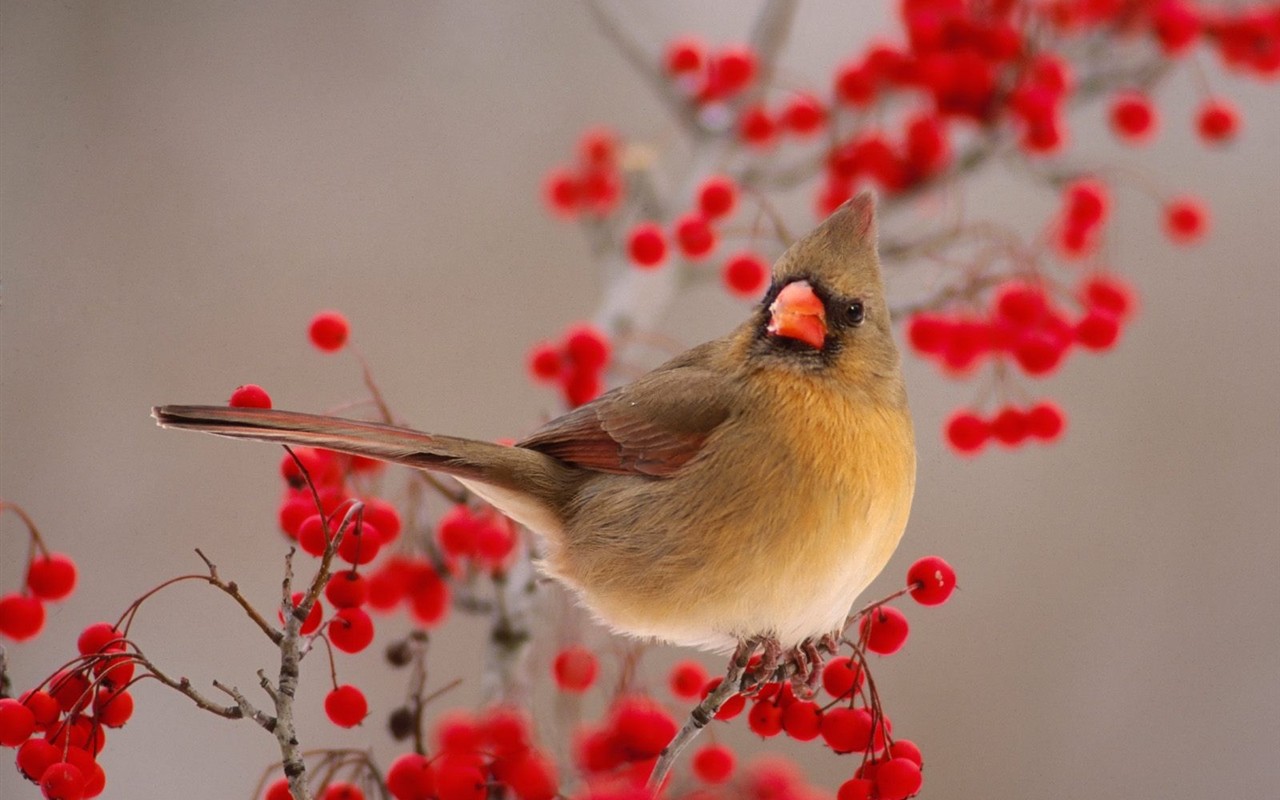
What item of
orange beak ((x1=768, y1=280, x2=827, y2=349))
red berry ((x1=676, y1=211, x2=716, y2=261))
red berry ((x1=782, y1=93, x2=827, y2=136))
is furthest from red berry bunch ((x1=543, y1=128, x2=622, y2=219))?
orange beak ((x1=768, y1=280, x2=827, y2=349))

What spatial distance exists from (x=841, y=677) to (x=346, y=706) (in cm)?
54

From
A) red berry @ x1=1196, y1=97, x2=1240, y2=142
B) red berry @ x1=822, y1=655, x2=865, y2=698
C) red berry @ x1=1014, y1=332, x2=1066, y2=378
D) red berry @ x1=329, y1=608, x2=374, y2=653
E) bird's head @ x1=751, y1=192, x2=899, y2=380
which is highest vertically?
red berry @ x1=1196, y1=97, x2=1240, y2=142

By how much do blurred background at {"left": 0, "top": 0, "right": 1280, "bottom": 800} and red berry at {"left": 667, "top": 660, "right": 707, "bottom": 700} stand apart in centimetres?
17

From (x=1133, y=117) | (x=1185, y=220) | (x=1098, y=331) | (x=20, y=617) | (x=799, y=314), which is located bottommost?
(x=20, y=617)

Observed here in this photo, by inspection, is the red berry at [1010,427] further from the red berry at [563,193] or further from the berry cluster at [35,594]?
the berry cluster at [35,594]

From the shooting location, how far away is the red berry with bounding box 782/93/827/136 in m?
2.41

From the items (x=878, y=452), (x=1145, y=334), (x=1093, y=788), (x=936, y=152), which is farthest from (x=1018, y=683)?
(x=878, y=452)

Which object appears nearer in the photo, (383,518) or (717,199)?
(383,518)

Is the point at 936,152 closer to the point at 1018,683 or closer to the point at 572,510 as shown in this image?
the point at 572,510

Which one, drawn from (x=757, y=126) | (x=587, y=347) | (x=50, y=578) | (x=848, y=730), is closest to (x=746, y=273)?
(x=587, y=347)

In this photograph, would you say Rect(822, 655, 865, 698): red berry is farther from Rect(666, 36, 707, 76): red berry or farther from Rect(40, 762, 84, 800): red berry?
Rect(666, 36, 707, 76): red berry

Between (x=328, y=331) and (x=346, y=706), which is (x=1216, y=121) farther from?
(x=346, y=706)

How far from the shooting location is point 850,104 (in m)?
2.38

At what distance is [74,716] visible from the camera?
3.96 ft
